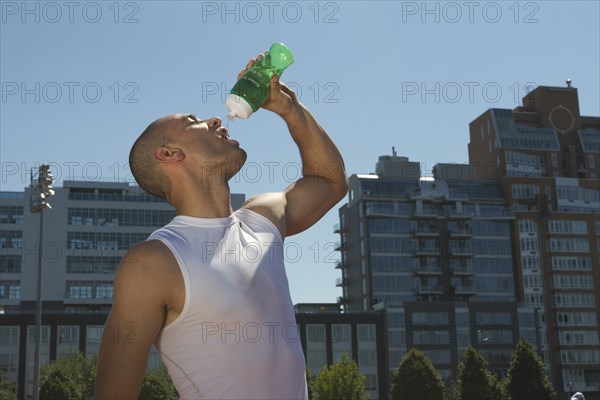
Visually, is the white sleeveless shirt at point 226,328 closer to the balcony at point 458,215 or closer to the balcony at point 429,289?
the balcony at point 429,289

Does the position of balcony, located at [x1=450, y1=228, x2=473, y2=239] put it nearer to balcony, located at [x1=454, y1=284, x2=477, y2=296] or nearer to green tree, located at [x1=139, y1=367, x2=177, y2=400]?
balcony, located at [x1=454, y1=284, x2=477, y2=296]

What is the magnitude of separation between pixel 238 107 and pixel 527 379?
149 feet

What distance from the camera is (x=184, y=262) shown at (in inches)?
105

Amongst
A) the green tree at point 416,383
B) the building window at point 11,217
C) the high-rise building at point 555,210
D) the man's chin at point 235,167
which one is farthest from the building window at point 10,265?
the man's chin at point 235,167

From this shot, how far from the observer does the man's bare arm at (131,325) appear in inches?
101

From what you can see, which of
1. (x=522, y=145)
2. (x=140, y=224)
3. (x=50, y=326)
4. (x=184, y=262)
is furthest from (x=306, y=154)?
(x=522, y=145)

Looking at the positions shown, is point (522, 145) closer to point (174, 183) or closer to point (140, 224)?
point (140, 224)

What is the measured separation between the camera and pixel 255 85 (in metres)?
3.50

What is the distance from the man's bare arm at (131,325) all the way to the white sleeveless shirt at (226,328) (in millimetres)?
83

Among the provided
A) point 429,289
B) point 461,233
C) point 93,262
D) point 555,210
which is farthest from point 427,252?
point 93,262

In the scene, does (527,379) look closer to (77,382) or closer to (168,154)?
(77,382)

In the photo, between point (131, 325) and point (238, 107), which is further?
point (238, 107)

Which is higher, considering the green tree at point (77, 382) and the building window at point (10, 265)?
the building window at point (10, 265)

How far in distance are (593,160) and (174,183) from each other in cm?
9348
